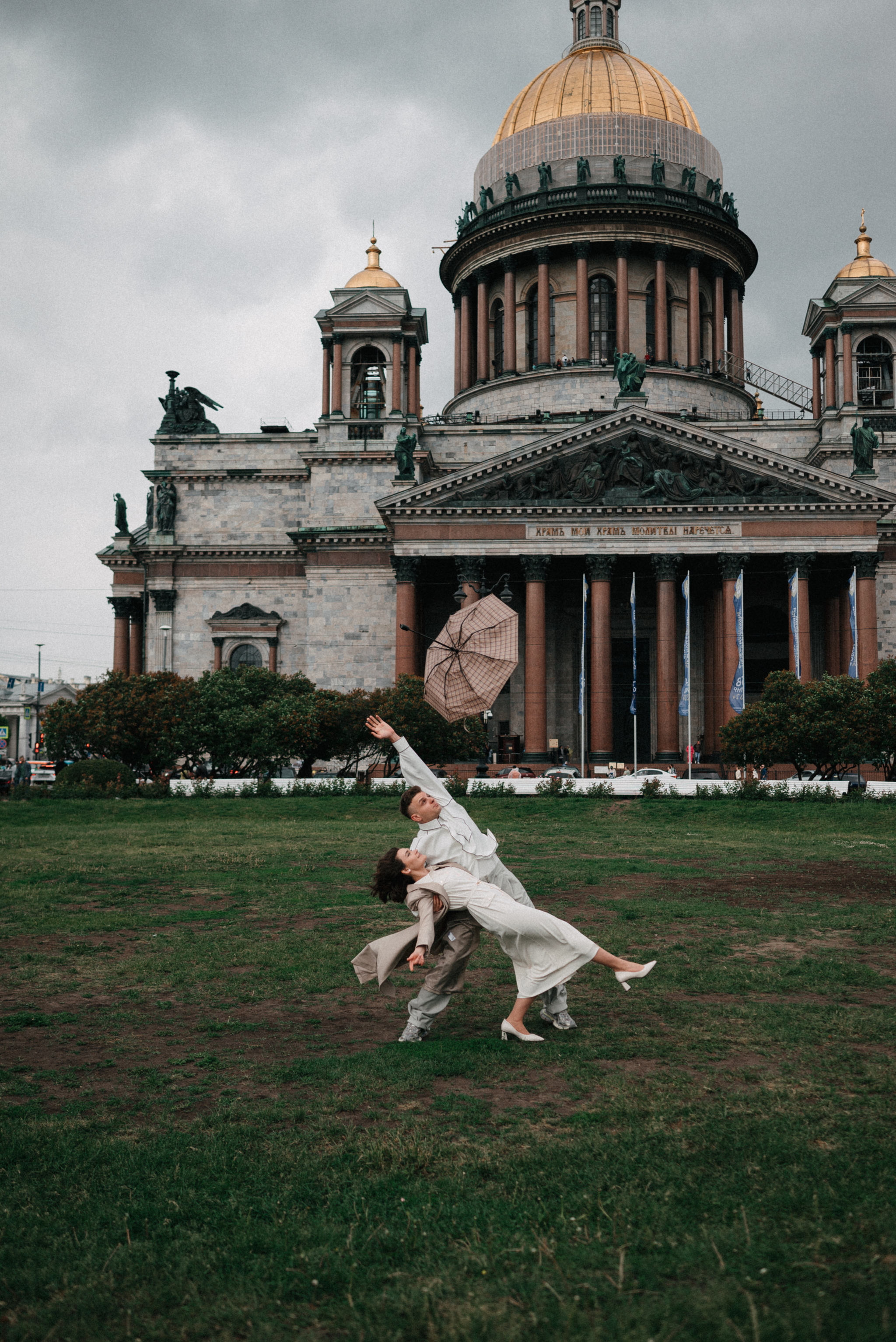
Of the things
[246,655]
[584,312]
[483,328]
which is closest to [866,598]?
[584,312]

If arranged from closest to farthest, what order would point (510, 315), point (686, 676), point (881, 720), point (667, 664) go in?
point (881, 720), point (686, 676), point (667, 664), point (510, 315)

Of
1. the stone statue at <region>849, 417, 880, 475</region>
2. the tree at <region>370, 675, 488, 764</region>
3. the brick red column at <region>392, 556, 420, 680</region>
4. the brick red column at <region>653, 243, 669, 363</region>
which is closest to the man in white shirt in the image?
the tree at <region>370, 675, 488, 764</region>

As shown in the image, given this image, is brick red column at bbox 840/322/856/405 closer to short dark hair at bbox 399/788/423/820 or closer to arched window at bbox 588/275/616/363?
arched window at bbox 588/275/616/363

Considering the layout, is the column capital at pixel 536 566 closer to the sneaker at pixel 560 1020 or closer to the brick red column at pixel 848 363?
the brick red column at pixel 848 363

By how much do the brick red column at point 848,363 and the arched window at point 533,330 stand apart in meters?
15.6

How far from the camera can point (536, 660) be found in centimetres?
5106

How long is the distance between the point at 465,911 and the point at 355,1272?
4.01 m

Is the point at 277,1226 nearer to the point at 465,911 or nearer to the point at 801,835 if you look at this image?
the point at 465,911

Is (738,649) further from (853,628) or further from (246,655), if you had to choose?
(246,655)

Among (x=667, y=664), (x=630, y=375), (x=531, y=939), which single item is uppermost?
(x=630, y=375)

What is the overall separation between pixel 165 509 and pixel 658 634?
25.8m

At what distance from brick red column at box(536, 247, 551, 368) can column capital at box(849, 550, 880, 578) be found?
70.8ft

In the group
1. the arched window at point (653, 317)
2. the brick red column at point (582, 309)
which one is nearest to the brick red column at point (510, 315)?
the brick red column at point (582, 309)

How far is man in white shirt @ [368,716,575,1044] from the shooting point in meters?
8.82
